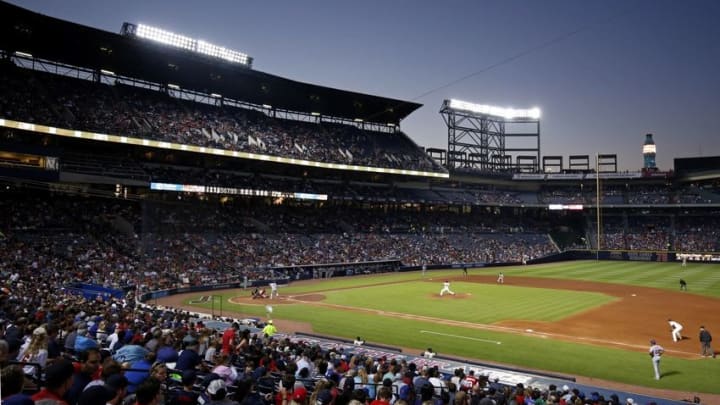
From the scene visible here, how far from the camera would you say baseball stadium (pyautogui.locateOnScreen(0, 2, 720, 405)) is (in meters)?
12.0

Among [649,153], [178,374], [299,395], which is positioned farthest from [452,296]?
[649,153]

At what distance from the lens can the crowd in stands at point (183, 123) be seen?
1625 inches

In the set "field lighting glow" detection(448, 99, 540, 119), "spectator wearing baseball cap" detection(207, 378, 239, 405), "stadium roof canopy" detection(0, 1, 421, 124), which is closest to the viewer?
"spectator wearing baseball cap" detection(207, 378, 239, 405)

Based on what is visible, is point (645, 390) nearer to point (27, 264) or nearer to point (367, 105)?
point (27, 264)

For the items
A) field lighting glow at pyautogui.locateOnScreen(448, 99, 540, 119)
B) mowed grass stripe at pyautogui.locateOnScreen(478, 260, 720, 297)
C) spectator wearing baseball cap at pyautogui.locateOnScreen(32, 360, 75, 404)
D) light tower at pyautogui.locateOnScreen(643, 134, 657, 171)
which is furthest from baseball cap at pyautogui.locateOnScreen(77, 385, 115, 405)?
light tower at pyautogui.locateOnScreen(643, 134, 657, 171)

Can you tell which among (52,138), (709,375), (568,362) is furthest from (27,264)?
(709,375)

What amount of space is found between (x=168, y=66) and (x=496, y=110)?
57.5 meters

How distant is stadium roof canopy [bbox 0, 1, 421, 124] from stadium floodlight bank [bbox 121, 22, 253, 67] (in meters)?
1.75

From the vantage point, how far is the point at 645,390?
54.2ft

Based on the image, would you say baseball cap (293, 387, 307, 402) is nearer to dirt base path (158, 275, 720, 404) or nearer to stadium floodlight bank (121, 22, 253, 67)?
dirt base path (158, 275, 720, 404)

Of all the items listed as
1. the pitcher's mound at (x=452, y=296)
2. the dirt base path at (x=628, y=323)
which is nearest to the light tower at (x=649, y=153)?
the dirt base path at (x=628, y=323)

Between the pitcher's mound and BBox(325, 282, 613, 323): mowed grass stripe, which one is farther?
the pitcher's mound

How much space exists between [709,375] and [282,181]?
49664 mm

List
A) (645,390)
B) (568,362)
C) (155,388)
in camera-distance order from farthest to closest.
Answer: (568,362)
(645,390)
(155,388)
